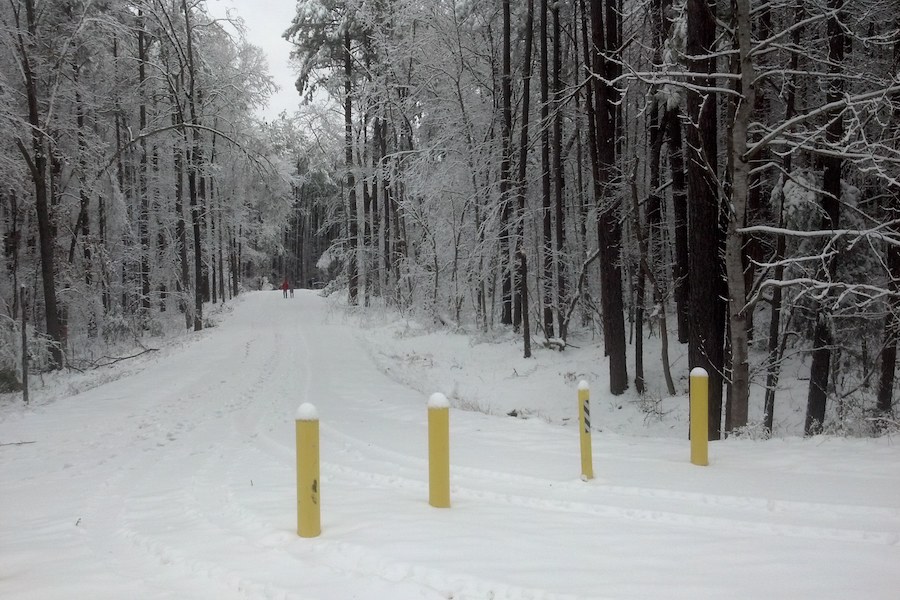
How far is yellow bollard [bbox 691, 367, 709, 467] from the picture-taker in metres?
5.68

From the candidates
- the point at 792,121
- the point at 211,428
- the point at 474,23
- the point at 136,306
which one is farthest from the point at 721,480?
the point at 136,306

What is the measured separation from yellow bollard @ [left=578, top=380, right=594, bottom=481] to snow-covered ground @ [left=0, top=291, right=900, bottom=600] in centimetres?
14

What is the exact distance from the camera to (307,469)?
400 cm

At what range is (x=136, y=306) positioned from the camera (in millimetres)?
25734

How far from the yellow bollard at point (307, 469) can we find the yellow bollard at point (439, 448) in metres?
0.94

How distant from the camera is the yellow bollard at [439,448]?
4500 millimetres

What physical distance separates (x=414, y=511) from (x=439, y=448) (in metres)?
0.58

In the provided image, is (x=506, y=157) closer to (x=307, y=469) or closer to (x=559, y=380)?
(x=559, y=380)

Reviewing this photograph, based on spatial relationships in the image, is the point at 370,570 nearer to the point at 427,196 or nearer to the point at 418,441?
the point at 418,441

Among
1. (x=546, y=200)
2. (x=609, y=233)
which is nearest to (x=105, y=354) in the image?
(x=546, y=200)

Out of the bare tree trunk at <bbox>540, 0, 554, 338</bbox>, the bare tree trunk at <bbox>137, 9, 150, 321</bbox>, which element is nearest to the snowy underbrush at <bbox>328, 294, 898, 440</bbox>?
the bare tree trunk at <bbox>540, 0, 554, 338</bbox>

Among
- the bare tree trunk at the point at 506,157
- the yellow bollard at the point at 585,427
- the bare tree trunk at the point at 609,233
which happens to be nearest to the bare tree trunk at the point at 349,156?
the bare tree trunk at the point at 506,157

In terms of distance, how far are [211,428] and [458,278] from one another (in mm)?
14555

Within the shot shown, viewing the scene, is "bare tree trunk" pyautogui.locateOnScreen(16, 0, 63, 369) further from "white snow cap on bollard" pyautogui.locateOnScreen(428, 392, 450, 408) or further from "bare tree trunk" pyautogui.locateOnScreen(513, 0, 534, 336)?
"white snow cap on bollard" pyautogui.locateOnScreen(428, 392, 450, 408)
